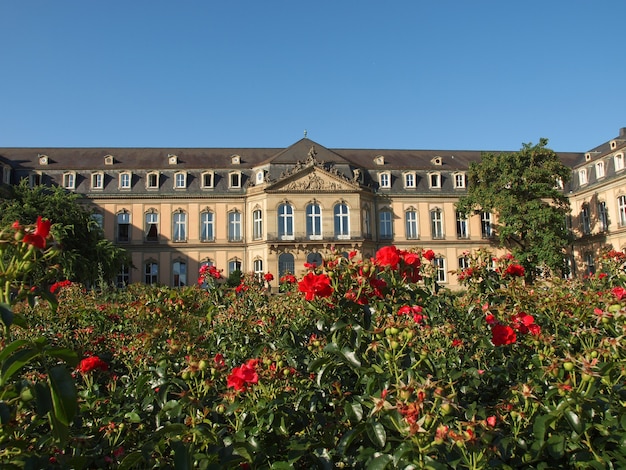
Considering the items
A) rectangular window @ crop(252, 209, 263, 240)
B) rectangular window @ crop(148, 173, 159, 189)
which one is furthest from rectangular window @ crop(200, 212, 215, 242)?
rectangular window @ crop(148, 173, 159, 189)

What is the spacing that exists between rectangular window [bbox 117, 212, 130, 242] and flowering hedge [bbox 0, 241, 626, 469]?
110 feet

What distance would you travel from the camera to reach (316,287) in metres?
3.82

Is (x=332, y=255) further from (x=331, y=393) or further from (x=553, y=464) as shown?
(x=553, y=464)

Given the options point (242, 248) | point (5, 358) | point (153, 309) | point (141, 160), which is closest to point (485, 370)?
point (153, 309)

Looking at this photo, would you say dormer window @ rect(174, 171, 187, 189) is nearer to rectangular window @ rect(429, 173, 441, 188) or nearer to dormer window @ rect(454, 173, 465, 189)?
rectangular window @ rect(429, 173, 441, 188)

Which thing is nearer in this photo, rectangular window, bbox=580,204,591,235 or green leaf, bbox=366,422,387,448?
green leaf, bbox=366,422,387,448

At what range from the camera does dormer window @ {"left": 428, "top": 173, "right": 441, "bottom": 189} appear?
39.6 metres

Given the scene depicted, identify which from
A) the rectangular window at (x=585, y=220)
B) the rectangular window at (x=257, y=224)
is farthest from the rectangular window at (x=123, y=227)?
the rectangular window at (x=585, y=220)

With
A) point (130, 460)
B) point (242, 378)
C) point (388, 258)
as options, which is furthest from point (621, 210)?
point (130, 460)

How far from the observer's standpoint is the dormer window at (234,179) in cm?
3791

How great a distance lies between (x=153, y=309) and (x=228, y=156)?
1445 inches

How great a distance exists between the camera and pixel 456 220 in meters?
39.3

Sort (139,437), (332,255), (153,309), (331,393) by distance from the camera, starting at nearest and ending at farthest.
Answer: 1. (139,437)
2. (331,393)
3. (332,255)
4. (153,309)

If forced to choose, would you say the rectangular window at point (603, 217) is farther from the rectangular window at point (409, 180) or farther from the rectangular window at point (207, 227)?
the rectangular window at point (207, 227)
